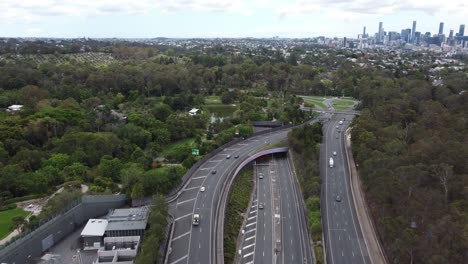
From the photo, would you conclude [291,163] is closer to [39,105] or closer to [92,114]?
[92,114]

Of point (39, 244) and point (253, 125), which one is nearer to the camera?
point (39, 244)

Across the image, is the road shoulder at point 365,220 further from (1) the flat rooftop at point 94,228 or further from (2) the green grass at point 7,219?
(2) the green grass at point 7,219

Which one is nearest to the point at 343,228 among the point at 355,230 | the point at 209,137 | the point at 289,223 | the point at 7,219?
the point at 355,230

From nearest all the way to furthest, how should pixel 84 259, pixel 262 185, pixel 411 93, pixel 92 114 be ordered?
pixel 84 259, pixel 262 185, pixel 92 114, pixel 411 93

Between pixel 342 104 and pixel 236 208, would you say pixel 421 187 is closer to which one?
pixel 236 208

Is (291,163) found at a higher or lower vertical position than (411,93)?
lower

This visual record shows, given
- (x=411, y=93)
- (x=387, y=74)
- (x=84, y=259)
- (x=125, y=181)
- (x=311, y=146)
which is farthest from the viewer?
(x=387, y=74)

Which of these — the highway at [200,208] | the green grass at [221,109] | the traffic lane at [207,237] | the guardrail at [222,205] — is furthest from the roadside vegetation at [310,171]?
the green grass at [221,109]

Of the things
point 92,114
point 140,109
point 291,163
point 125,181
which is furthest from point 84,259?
point 140,109
